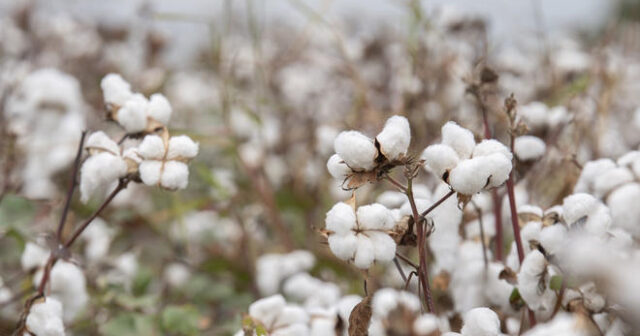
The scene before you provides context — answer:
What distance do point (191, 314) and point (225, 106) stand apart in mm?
718

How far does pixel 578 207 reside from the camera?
65 centimetres

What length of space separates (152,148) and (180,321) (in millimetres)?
332

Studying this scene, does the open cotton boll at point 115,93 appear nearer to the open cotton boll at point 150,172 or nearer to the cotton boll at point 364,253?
the open cotton boll at point 150,172

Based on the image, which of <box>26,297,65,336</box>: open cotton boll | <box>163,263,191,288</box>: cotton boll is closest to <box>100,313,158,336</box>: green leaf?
<box>26,297,65,336</box>: open cotton boll

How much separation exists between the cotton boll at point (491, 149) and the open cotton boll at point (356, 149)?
0.10 m

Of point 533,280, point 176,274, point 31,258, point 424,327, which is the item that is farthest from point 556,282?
point 176,274

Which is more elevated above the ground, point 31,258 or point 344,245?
point 31,258

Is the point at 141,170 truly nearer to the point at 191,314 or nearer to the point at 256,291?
the point at 191,314

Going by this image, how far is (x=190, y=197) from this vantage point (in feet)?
7.17

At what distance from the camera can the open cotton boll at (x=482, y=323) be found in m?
0.61

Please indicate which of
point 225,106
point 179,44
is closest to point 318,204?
point 225,106

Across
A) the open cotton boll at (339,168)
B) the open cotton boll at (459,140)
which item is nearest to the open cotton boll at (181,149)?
the open cotton boll at (339,168)

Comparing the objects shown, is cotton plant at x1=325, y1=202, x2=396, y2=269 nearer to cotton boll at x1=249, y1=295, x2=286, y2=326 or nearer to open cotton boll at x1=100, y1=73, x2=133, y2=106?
cotton boll at x1=249, y1=295, x2=286, y2=326

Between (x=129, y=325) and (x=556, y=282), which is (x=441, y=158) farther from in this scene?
(x=129, y=325)
